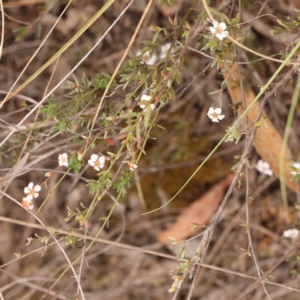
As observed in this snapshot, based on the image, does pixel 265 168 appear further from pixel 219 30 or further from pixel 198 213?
pixel 219 30

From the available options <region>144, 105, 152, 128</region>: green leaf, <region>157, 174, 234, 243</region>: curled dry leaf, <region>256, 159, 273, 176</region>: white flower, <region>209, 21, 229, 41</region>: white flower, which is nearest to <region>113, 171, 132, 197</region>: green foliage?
<region>144, 105, 152, 128</region>: green leaf

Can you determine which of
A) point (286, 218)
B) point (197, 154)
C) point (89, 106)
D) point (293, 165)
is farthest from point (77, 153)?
point (286, 218)

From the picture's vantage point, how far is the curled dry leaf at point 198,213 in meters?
2.04

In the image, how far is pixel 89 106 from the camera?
4.59ft

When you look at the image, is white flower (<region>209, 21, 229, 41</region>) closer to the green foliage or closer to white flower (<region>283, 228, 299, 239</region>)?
the green foliage

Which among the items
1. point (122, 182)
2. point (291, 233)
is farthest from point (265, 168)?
point (122, 182)

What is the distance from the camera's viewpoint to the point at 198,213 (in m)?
2.06

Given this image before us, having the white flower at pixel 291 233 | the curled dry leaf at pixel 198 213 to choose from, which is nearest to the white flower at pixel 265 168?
the white flower at pixel 291 233

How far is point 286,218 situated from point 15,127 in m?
1.32

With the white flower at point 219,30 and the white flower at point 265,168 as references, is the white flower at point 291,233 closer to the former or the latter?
the white flower at point 265,168

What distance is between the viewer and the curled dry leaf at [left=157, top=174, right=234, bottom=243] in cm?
204

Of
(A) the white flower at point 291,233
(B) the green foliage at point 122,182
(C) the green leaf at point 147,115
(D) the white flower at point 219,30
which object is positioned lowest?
(A) the white flower at point 291,233

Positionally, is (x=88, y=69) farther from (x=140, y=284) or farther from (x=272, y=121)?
(x=140, y=284)

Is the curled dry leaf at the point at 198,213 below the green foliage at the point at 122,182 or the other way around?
below
